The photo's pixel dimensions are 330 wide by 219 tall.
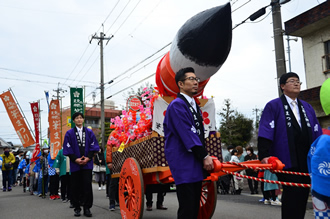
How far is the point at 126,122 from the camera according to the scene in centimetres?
579

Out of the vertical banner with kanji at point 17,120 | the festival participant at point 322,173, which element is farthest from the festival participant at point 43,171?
the festival participant at point 322,173

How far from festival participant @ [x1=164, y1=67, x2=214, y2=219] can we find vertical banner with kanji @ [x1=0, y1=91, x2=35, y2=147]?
42.1ft

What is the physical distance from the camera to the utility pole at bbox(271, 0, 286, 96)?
923cm

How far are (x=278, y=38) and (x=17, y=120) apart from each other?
12.1 m

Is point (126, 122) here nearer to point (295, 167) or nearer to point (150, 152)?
point (150, 152)

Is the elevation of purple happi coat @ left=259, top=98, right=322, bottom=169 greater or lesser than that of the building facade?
lesser

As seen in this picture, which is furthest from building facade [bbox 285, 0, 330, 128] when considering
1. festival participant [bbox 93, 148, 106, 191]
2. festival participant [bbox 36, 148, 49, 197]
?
festival participant [bbox 36, 148, 49, 197]

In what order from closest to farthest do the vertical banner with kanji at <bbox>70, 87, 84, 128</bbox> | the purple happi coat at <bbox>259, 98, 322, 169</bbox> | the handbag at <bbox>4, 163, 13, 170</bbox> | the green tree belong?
the purple happi coat at <bbox>259, 98, 322, 169</bbox> → the handbag at <bbox>4, 163, 13, 170</bbox> → the vertical banner with kanji at <bbox>70, 87, 84, 128</bbox> → the green tree

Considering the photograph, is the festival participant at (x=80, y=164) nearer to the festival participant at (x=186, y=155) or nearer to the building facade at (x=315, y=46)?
the festival participant at (x=186, y=155)

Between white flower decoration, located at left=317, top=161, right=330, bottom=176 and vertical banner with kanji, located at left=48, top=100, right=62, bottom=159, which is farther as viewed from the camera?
vertical banner with kanji, located at left=48, top=100, right=62, bottom=159

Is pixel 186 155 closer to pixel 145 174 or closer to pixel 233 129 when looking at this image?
pixel 145 174

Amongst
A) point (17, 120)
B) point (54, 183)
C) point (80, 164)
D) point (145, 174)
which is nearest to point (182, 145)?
point (145, 174)

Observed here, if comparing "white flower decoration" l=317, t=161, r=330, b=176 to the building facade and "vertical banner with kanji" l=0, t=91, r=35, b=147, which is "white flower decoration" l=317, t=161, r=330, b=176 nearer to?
the building facade

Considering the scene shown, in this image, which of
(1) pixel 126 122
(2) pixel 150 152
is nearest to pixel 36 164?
(1) pixel 126 122
